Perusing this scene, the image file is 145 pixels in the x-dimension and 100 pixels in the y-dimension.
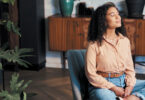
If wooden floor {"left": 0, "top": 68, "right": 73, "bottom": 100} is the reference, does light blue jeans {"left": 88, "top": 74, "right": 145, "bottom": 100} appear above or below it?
above

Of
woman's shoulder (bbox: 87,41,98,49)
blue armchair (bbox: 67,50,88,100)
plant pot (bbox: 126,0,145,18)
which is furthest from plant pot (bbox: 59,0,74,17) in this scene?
woman's shoulder (bbox: 87,41,98,49)

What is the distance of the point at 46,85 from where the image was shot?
3.68 metres

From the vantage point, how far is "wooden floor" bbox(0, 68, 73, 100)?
334 centimetres

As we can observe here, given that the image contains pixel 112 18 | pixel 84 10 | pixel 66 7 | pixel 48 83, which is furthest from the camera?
pixel 84 10

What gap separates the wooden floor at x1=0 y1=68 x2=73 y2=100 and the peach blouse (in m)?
1.26

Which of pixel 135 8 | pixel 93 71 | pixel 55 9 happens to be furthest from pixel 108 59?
pixel 55 9

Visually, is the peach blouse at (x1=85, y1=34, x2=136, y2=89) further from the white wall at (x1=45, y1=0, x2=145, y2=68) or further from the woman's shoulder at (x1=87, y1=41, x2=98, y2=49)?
the white wall at (x1=45, y1=0, x2=145, y2=68)

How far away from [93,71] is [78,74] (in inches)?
5.8

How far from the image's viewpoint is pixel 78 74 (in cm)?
215

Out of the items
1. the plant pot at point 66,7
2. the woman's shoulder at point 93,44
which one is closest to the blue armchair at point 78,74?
the woman's shoulder at point 93,44

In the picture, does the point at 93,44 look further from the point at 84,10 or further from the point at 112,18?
the point at 84,10

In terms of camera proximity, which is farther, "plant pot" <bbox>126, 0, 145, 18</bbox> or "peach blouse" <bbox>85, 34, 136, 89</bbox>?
"plant pot" <bbox>126, 0, 145, 18</bbox>

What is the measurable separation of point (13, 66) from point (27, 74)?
1.03 feet

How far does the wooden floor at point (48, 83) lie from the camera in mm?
3337
